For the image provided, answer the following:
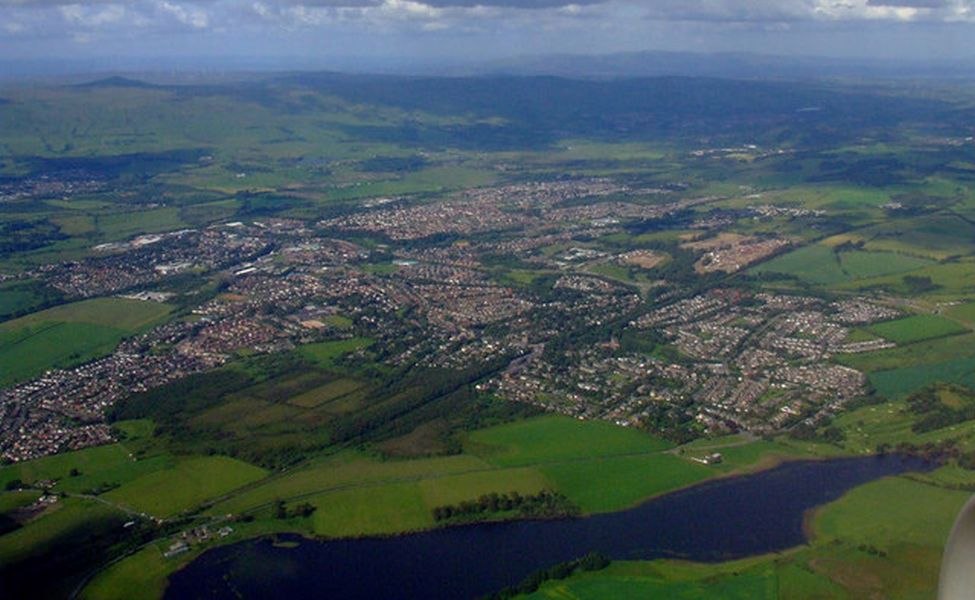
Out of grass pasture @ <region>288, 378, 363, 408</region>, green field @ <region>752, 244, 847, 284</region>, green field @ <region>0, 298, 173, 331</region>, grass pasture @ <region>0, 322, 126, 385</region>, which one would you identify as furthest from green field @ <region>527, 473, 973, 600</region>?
green field @ <region>0, 298, 173, 331</region>

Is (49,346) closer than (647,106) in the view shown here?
Yes

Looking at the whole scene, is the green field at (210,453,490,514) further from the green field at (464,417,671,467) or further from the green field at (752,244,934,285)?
the green field at (752,244,934,285)

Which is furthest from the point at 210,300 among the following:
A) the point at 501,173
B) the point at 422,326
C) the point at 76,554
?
the point at 501,173

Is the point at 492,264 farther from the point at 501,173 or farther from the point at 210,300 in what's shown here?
the point at 501,173

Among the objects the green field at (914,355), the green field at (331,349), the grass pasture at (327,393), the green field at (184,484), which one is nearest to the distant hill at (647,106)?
the green field at (914,355)

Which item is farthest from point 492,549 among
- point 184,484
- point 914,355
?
point 914,355

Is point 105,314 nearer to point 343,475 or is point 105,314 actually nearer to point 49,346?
point 49,346
